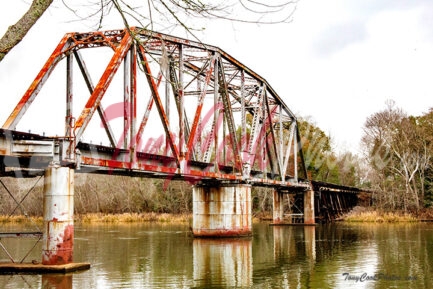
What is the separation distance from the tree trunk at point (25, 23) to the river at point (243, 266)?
29.6ft

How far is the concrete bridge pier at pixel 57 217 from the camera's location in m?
17.2

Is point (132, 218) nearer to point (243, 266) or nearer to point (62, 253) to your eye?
point (243, 266)

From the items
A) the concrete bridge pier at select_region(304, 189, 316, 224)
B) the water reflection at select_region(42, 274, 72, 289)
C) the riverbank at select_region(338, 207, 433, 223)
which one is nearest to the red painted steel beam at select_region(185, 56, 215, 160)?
the water reflection at select_region(42, 274, 72, 289)

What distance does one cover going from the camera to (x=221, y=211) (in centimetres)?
3359

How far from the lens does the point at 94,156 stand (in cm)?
2189

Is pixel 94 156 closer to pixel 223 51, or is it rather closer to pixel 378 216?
pixel 223 51

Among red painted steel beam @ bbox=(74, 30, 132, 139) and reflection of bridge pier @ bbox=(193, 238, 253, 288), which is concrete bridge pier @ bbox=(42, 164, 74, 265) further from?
reflection of bridge pier @ bbox=(193, 238, 253, 288)

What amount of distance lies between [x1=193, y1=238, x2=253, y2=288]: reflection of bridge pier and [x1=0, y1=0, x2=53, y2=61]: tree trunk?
9822 millimetres

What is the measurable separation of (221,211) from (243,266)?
45.6 feet

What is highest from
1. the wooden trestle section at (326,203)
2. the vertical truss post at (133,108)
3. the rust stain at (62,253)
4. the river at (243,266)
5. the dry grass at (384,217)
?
the vertical truss post at (133,108)

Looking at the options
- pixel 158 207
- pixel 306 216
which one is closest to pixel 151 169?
pixel 306 216

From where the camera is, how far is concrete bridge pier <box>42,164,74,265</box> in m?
17.2

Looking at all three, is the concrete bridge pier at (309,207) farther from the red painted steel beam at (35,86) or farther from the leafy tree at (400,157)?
the red painted steel beam at (35,86)

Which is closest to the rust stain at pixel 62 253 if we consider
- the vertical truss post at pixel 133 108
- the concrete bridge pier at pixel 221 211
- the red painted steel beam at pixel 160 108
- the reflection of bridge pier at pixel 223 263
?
the reflection of bridge pier at pixel 223 263
